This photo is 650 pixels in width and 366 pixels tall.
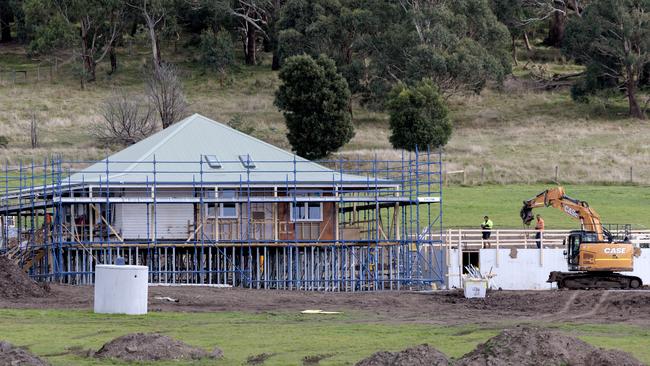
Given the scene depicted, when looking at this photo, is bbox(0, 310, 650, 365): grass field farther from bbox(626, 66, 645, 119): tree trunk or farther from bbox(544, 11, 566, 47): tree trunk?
bbox(544, 11, 566, 47): tree trunk

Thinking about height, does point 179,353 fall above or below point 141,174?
below

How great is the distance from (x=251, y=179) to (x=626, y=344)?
75.3 feet

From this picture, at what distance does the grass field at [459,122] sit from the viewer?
7712 cm

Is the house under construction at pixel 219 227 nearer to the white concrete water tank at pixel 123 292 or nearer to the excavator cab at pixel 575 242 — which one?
the excavator cab at pixel 575 242

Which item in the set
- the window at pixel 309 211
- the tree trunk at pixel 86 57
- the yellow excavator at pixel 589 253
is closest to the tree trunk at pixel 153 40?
the tree trunk at pixel 86 57

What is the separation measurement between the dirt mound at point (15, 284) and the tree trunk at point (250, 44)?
71799 millimetres

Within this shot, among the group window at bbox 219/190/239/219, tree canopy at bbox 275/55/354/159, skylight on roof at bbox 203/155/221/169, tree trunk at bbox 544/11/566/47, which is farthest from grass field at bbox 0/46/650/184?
window at bbox 219/190/239/219

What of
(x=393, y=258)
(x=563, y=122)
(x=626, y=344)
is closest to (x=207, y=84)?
(x=563, y=122)

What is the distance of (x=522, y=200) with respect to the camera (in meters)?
66.8

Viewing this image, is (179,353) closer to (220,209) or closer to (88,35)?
(220,209)

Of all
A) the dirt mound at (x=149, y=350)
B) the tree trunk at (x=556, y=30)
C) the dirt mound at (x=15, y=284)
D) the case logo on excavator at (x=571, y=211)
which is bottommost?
the dirt mound at (x=149, y=350)

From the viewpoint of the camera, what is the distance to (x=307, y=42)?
317ft

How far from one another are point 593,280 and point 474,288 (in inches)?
216

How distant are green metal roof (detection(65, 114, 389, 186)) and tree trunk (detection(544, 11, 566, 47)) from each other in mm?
69945
